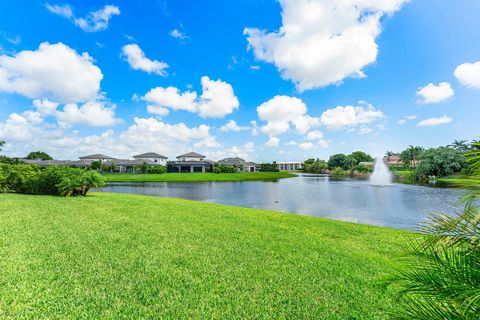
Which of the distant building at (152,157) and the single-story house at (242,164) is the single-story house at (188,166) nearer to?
the single-story house at (242,164)

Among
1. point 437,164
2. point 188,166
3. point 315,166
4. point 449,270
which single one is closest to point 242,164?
point 188,166

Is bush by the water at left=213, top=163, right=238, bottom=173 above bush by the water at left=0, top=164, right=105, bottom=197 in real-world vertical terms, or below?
above

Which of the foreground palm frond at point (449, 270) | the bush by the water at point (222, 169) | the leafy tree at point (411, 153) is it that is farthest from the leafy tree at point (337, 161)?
the foreground palm frond at point (449, 270)

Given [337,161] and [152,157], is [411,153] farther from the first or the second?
[152,157]

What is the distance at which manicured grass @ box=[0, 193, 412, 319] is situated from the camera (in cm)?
344

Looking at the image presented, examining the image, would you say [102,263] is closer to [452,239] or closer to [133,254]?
[133,254]

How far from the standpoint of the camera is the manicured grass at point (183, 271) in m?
3.44

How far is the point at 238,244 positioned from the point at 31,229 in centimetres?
557

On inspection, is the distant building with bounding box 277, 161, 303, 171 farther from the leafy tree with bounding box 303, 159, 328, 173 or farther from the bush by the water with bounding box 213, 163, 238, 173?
the bush by the water with bounding box 213, 163, 238, 173

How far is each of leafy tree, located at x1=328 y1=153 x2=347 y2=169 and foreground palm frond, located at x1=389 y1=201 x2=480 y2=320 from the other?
3651 inches

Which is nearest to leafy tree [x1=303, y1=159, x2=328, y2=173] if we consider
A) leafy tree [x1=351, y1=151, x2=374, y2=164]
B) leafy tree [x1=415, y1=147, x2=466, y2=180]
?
leafy tree [x1=351, y1=151, x2=374, y2=164]

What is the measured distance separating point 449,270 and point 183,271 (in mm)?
4097

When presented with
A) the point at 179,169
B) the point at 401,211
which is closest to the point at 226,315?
the point at 401,211

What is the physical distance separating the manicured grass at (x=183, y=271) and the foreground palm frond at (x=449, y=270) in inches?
12.7
